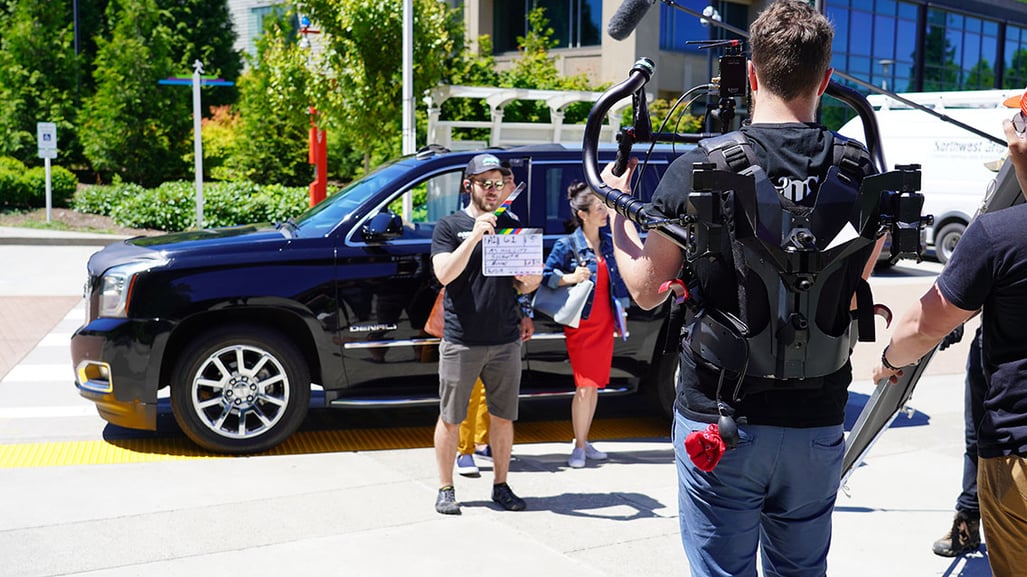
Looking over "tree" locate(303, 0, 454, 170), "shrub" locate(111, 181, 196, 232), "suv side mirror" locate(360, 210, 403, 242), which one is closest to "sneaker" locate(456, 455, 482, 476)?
"suv side mirror" locate(360, 210, 403, 242)

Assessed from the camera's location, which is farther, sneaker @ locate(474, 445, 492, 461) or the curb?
the curb

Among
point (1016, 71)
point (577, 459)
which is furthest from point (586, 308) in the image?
point (1016, 71)

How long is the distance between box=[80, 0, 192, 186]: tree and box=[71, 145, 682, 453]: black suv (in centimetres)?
2119

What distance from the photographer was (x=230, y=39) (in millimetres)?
39188

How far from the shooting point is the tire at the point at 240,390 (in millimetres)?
6449

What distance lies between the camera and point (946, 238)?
1981cm

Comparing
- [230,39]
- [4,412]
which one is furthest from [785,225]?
[230,39]

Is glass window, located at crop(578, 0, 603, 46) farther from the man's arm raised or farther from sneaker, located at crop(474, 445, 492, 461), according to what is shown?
the man's arm raised

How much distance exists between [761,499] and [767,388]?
315 mm

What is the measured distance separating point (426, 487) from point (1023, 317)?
3766mm

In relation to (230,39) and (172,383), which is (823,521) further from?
(230,39)

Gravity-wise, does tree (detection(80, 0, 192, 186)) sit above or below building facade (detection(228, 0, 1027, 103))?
below

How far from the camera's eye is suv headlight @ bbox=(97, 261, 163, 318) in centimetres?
639

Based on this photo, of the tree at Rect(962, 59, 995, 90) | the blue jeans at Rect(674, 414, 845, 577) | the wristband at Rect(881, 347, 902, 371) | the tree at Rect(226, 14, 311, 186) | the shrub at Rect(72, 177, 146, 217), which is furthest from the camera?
the tree at Rect(962, 59, 995, 90)
